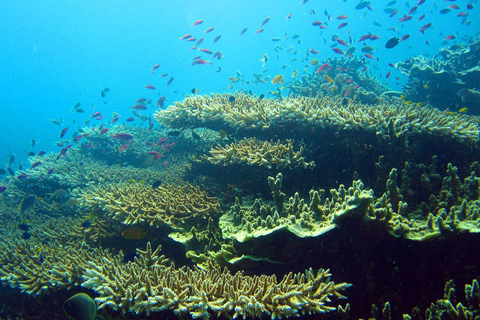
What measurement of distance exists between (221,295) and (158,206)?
7.34 ft

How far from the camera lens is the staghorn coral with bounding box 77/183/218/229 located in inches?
148

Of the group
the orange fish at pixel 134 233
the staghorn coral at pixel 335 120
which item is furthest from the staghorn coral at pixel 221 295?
the staghorn coral at pixel 335 120

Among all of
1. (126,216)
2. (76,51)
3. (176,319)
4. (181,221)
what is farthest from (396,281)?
(76,51)

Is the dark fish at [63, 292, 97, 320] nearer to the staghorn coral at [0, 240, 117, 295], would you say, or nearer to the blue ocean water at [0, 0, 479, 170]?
the staghorn coral at [0, 240, 117, 295]

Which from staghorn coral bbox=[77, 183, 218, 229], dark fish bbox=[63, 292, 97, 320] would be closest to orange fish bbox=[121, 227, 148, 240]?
staghorn coral bbox=[77, 183, 218, 229]

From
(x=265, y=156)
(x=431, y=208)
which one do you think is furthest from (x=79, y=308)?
(x=431, y=208)

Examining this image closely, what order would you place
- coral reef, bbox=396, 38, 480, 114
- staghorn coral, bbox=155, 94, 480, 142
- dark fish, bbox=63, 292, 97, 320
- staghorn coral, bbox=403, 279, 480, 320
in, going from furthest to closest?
coral reef, bbox=396, 38, 480, 114 → staghorn coral, bbox=155, 94, 480, 142 → dark fish, bbox=63, 292, 97, 320 → staghorn coral, bbox=403, 279, 480, 320

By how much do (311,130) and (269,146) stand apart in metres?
1.00

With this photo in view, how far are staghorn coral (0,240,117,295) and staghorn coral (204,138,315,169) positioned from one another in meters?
2.31

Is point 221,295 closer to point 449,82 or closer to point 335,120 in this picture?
point 335,120

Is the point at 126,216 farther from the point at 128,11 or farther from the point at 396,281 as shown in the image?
the point at 128,11

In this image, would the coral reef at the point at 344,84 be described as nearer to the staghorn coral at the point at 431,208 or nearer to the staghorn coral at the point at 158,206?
the staghorn coral at the point at 431,208

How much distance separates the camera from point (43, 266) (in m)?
3.51

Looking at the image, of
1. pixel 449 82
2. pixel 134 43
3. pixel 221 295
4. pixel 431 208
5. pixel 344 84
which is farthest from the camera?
pixel 134 43
